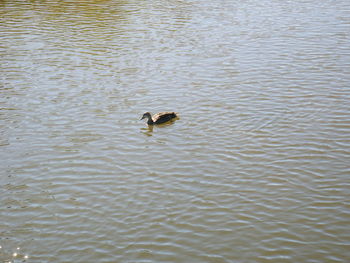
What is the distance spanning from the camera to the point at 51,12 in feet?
79.8

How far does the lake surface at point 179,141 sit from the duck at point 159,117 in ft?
0.67

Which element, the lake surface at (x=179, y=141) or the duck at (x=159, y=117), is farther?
the duck at (x=159, y=117)

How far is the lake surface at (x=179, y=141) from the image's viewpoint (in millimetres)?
8578

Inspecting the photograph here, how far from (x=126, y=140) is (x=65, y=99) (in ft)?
10.5

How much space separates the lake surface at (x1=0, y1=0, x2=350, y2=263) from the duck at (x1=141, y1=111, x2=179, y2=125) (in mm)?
205

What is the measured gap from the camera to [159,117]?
511 inches

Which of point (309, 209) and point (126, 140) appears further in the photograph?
point (126, 140)

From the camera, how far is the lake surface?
858cm

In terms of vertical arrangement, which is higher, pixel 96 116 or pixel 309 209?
pixel 96 116

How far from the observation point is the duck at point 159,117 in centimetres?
1299

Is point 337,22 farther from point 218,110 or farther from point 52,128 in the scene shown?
point 52,128

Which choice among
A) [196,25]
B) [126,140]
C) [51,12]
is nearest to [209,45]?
[196,25]

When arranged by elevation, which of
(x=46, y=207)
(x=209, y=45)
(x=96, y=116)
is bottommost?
(x=46, y=207)

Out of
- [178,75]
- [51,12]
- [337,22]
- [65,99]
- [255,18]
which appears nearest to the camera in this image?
[65,99]
